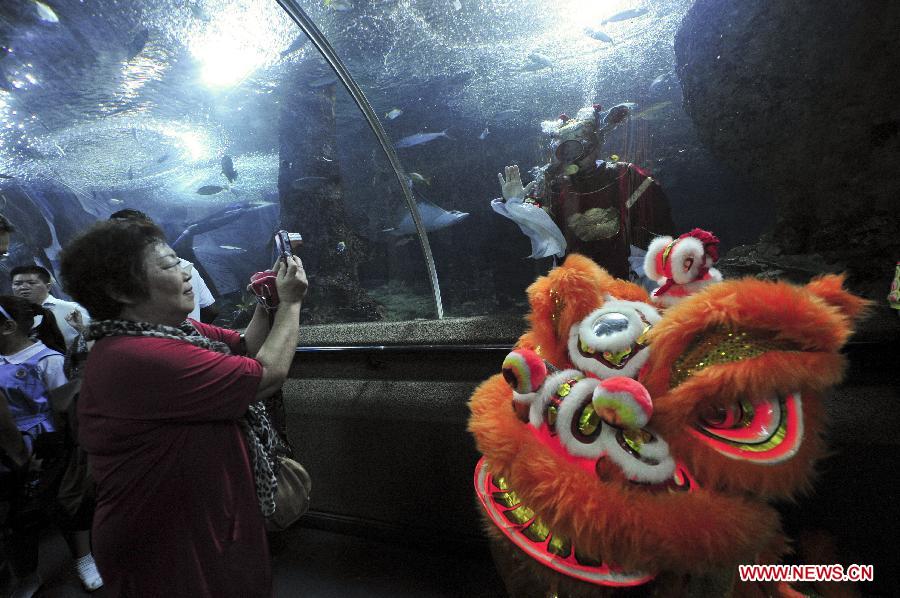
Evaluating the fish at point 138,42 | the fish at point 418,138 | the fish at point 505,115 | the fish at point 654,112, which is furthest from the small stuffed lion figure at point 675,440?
the fish at point 138,42

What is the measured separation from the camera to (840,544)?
1.48 metres

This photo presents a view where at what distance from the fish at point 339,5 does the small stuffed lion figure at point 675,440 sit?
4.48 meters

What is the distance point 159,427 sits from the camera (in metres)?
1.07

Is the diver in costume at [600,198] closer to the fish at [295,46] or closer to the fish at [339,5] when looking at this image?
the fish at [339,5]

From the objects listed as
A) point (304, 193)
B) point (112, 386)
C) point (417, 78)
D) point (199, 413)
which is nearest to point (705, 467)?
point (199, 413)

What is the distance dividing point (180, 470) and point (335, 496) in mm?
1721

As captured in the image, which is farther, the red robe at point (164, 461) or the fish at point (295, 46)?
the fish at point (295, 46)

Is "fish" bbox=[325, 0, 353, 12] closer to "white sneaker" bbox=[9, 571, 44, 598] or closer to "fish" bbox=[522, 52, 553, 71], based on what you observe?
"fish" bbox=[522, 52, 553, 71]

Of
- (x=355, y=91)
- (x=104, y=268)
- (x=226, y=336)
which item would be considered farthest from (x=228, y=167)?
(x=104, y=268)

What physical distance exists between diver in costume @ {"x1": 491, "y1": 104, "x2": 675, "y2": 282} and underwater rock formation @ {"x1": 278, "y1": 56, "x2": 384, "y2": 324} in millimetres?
4059

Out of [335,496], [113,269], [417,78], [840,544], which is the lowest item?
[335,496]

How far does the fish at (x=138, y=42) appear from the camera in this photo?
5478 millimetres

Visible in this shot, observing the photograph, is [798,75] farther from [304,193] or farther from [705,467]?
[304,193]

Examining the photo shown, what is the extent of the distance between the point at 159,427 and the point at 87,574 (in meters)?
2.28
